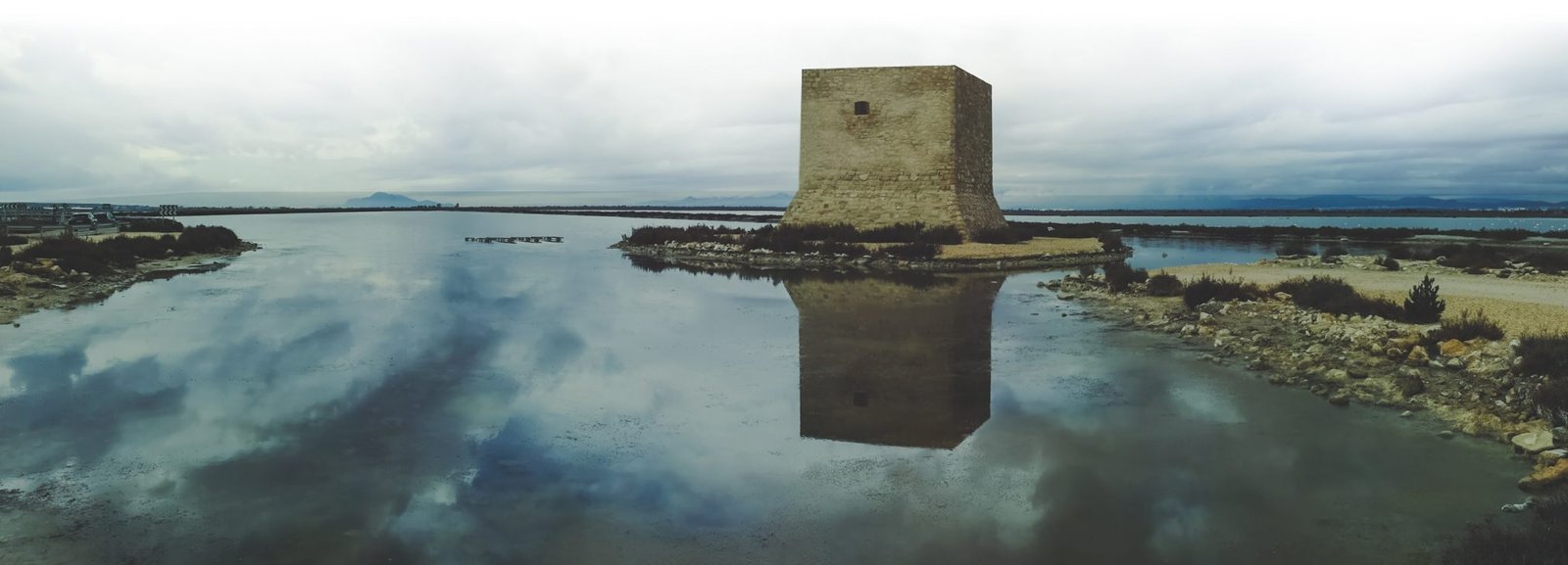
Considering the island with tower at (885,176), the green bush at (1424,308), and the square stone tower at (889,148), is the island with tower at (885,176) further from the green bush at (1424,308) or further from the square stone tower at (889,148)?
the green bush at (1424,308)

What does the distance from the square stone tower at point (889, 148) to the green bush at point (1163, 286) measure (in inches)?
348

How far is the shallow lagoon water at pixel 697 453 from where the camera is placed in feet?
12.7

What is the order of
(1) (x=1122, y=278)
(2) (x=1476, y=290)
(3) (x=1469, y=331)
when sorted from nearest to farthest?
(3) (x=1469, y=331), (2) (x=1476, y=290), (1) (x=1122, y=278)

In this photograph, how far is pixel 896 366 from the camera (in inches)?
304

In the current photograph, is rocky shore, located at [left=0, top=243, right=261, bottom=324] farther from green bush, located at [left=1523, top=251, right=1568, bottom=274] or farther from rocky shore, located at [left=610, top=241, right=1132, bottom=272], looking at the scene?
green bush, located at [left=1523, top=251, right=1568, bottom=274]

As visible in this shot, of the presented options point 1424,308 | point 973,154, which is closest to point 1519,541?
point 1424,308

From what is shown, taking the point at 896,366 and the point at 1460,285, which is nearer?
the point at 896,366

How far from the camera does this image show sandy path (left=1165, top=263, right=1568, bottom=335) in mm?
8734

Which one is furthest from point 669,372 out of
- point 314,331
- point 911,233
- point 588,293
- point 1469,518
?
point 911,233

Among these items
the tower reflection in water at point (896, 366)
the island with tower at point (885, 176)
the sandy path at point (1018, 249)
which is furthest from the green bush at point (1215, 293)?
the island with tower at point (885, 176)

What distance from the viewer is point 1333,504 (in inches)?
168

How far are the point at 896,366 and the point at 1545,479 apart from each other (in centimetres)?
435

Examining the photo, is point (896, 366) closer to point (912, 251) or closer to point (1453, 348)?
point (1453, 348)

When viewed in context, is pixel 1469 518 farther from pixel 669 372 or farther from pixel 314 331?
pixel 314 331
